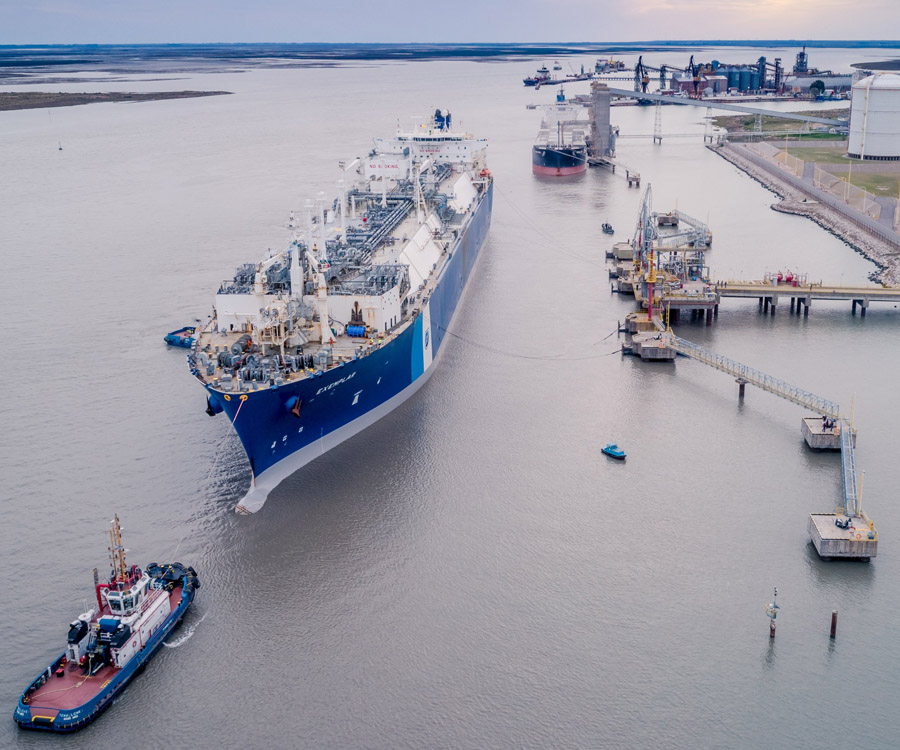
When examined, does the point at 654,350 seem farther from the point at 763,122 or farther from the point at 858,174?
the point at 763,122

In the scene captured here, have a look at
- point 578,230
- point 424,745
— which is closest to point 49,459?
point 424,745

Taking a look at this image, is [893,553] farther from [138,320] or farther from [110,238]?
[110,238]

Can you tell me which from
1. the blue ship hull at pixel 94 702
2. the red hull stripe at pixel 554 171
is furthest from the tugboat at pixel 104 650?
the red hull stripe at pixel 554 171

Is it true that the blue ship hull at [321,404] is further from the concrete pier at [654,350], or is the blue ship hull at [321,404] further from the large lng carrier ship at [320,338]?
the concrete pier at [654,350]

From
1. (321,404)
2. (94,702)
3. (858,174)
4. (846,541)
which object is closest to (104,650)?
(94,702)

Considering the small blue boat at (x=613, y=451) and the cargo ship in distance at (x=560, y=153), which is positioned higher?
the cargo ship in distance at (x=560, y=153)

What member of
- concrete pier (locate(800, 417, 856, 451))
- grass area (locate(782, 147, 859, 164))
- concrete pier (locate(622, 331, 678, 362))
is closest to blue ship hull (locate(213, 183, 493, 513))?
concrete pier (locate(622, 331, 678, 362))

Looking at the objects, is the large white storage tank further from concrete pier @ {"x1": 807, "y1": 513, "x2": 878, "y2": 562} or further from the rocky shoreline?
concrete pier @ {"x1": 807, "y1": 513, "x2": 878, "y2": 562}
